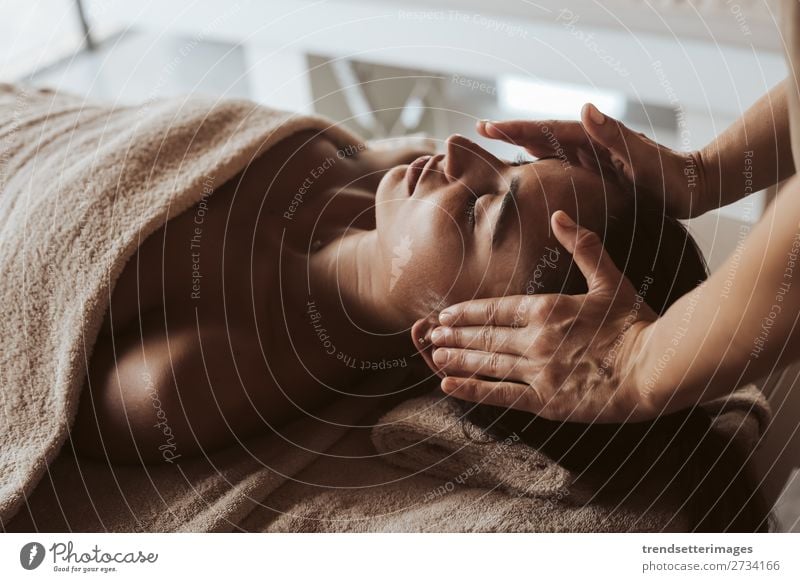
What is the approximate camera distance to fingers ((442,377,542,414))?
470 mm

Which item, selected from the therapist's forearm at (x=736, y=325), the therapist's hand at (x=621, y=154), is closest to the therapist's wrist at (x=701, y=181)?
the therapist's hand at (x=621, y=154)

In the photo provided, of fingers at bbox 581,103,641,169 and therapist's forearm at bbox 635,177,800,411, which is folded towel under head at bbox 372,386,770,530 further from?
fingers at bbox 581,103,641,169

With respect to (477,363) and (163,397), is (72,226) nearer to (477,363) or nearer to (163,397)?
(163,397)

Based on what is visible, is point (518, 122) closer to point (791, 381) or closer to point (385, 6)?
point (791, 381)

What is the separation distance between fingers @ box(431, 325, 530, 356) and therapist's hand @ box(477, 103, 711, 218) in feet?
0.39

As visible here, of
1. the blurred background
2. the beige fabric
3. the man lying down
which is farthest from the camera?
the blurred background

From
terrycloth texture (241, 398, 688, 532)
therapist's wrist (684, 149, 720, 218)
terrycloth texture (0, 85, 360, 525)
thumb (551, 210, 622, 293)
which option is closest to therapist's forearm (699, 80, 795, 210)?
therapist's wrist (684, 149, 720, 218)

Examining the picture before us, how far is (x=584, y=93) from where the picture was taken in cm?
67

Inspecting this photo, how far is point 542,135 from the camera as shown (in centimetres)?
50

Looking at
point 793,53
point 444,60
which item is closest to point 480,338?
point 793,53

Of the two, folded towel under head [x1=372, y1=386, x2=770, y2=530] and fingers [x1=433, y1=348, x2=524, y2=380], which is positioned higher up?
fingers [x1=433, y1=348, x2=524, y2=380]

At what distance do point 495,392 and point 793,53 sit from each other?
0.25 m

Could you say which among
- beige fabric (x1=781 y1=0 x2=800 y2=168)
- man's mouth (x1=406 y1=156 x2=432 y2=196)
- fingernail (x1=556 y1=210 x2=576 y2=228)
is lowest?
fingernail (x1=556 y1=210 x2=576 y2=228)
